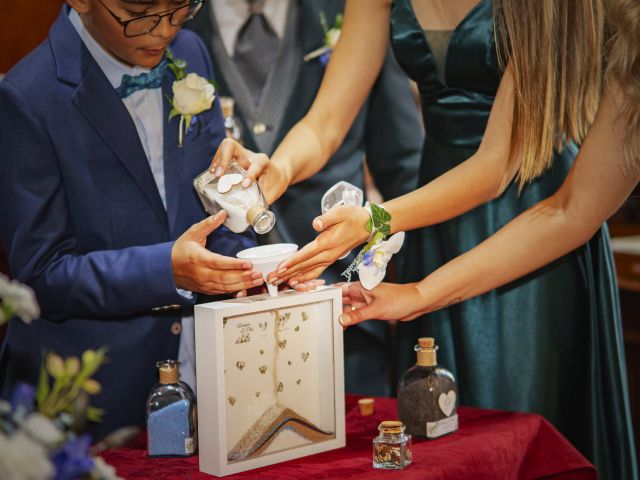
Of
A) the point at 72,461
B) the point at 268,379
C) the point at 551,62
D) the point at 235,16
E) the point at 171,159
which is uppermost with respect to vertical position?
the point at 235,16

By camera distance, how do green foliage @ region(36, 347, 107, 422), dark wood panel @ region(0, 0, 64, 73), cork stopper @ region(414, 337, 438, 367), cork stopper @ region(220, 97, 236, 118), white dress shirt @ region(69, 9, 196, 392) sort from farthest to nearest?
dark wood panel @ region(0, 0, 64, 73)
cork stopper @ region(220, 97, 236, 118)
white dress shirt @ region(69, 9, 196, 392)
cork stopper @ region(414, 337, 438, 367)
green foliage @ region(36, 347, 107, 422)

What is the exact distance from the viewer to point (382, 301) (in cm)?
208

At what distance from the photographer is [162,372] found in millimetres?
1758

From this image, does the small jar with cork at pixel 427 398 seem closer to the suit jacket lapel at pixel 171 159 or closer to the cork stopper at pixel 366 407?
the cork stopper at pixel 366 407

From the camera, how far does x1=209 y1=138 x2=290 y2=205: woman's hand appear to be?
1.96 m

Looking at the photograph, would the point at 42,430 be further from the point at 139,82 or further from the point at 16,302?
the point at 139,82

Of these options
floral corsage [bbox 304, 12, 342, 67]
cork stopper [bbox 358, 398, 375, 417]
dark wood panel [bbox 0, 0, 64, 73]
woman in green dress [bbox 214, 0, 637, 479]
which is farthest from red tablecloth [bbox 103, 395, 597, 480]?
dark wood panel [bbox 0, 0, 64, 73]

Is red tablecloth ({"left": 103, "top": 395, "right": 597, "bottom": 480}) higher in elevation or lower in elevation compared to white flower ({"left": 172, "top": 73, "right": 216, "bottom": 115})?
lower

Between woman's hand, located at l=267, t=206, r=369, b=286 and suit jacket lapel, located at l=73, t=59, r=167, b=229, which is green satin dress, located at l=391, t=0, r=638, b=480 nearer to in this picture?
woman's hand, located at l=267, t=206, r=369, b=286

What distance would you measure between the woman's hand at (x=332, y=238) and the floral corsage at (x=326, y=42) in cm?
126

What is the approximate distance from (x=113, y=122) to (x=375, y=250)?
0.68m

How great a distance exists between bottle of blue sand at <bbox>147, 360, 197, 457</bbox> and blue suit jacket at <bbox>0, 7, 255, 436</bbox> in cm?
27

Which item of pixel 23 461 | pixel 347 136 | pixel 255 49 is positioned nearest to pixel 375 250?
pixel 23 461

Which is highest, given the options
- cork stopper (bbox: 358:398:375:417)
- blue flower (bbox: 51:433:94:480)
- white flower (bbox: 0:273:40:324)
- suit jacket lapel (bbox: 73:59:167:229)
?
suit jacket lapel (bbox: 73:59:167:229)
